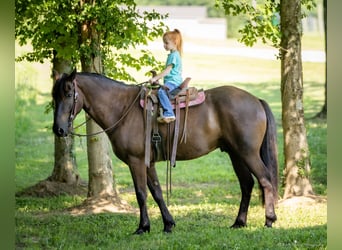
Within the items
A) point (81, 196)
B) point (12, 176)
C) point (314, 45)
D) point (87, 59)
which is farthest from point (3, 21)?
point (314, 45)

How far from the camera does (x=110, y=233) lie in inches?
234

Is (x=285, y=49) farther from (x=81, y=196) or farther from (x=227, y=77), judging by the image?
(x=227, y=77)

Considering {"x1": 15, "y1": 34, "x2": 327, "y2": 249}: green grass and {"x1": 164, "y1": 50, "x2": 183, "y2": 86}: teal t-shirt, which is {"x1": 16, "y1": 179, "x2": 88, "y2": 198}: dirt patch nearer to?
{"x1": 15, "y1": 34, "x2": 327, "y2": 249}: green grass

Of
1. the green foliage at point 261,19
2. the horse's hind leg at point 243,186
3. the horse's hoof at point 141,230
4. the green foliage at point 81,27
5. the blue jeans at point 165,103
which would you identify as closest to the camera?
the blue jeans at point 165,103

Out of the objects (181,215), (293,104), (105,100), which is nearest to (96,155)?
(181,215)

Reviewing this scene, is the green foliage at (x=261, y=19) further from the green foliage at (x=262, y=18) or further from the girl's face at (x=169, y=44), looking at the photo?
the girl's face at (x=169, y=44)

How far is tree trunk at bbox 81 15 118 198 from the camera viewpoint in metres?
7.02

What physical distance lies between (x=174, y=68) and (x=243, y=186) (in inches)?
49.6

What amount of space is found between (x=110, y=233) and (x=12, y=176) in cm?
387

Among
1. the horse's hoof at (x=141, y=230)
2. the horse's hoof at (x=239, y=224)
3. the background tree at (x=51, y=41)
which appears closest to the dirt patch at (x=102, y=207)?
the background tree at (x=51, y=41)

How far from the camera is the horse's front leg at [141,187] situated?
18.7 ft

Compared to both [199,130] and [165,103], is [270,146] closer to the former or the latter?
[199,130]

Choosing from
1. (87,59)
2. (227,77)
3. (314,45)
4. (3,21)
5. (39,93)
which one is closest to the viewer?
(3,21)

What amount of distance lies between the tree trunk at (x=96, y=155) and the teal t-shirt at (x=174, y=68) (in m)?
1.42
